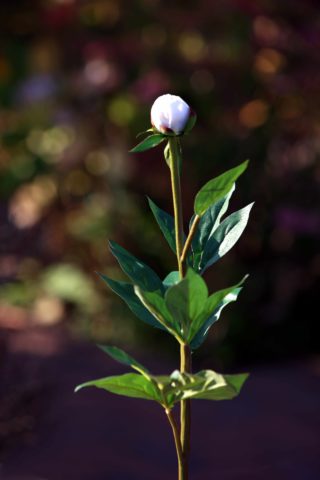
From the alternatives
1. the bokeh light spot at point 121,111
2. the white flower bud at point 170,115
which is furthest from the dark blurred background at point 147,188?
the white flower bud at point 170,115

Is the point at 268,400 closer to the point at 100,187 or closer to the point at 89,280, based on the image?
the point at 89,280

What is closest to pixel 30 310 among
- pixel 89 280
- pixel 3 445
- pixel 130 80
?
pixel 89 280

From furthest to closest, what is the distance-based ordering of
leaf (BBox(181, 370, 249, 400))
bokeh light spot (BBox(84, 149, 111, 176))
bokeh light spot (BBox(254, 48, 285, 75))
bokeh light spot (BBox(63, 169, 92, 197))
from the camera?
bokeh light spot (BBox(63, 169, 92, 197)), bokeh light spot (BBox(84, 149, 111, 176)), bokeh light spot (BBox(254, 48, 285, 75)), leaf (BBox(181, 370, 249, 400))

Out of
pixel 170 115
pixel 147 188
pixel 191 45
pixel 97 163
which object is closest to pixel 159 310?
pixel 170 115

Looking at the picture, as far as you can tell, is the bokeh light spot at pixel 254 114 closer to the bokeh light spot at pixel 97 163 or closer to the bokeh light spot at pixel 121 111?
the bokeh light spot at pixel 121 111

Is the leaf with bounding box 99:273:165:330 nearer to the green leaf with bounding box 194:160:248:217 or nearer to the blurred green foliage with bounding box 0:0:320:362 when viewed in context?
the green leaf with bounding box 194:160:248:217

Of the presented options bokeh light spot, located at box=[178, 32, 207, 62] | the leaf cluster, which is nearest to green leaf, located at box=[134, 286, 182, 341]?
the leaf cluster
